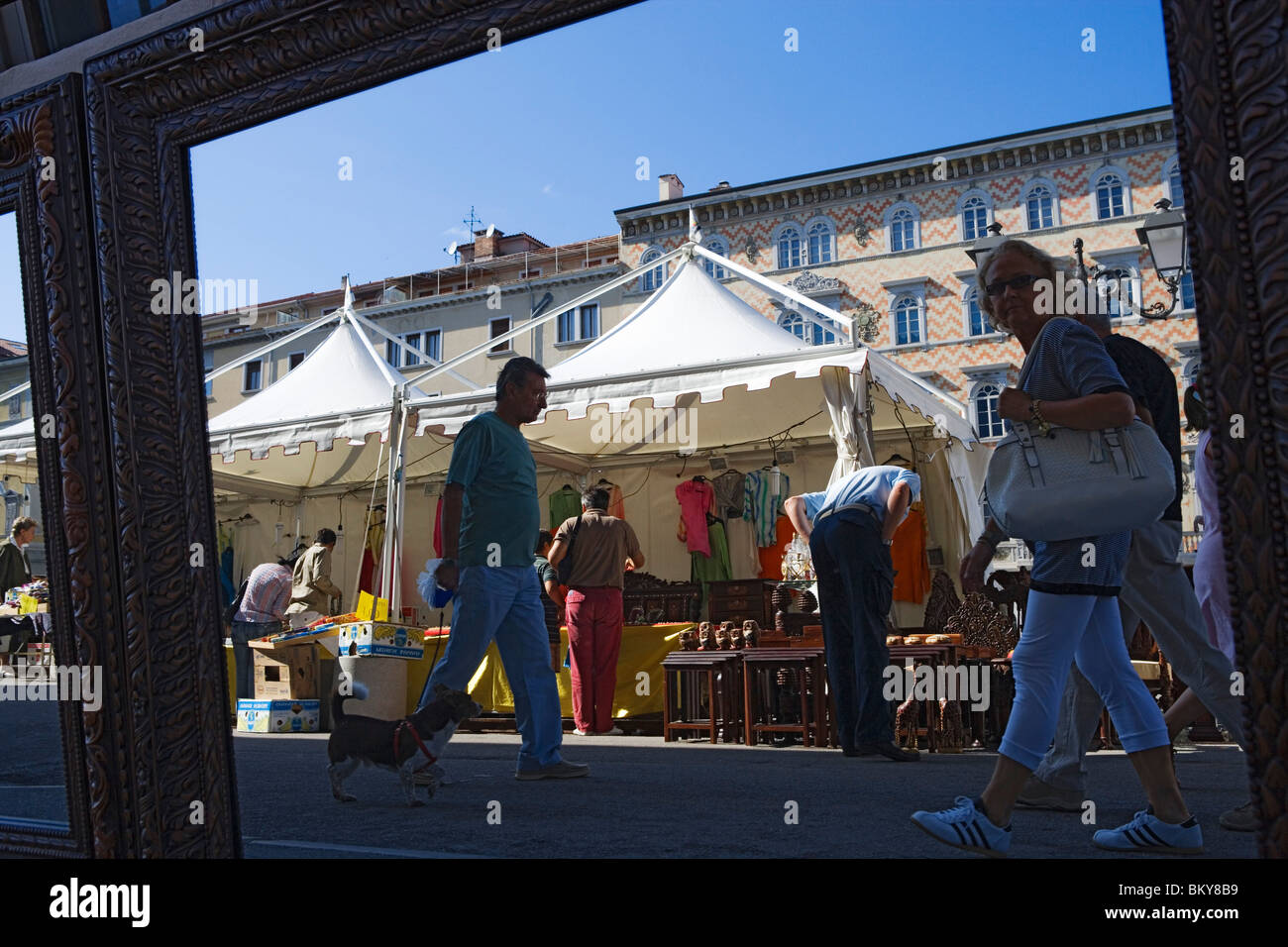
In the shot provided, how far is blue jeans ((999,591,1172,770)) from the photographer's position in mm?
2416

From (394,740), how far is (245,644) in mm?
632

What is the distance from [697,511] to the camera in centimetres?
751

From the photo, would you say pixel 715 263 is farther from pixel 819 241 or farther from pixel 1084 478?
pixel 1084 478

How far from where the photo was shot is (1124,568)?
98.2 inches

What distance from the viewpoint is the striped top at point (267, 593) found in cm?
346

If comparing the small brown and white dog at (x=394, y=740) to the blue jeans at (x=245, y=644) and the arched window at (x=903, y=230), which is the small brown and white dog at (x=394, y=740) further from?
the arched window at (x=903, y=230)

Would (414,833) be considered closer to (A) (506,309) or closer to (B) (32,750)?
(B) (32,750)

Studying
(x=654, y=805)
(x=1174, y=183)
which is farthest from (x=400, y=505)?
(x=1174, y=183)

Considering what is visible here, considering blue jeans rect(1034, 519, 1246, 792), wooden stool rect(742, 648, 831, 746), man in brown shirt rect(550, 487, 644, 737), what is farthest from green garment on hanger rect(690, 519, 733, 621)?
blue jeans rect(1034, 519, 1246, 792)

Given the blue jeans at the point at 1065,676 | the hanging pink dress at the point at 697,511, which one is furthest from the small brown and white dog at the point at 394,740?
the hanging pink dress at the point at 697,511

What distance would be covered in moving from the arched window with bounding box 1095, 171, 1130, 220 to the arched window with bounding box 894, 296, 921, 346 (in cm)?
58

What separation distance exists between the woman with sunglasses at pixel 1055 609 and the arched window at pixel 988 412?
1.5 inches
